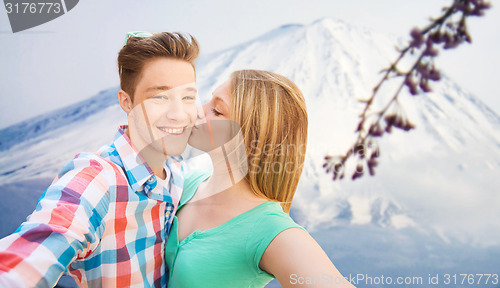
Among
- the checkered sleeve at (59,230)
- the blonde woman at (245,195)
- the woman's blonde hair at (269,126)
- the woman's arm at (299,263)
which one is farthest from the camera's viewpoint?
the woman's blonde hair at (269,126)

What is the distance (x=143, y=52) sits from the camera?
39.7 inches

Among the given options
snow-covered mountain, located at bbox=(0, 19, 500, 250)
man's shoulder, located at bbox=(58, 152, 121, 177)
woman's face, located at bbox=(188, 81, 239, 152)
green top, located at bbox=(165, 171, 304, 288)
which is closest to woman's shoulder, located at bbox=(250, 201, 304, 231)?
green top, located at bbox=(165, 171, 304, 288)

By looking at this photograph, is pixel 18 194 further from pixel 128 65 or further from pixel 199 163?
pixel 128 65

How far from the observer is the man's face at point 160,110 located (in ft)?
3.21

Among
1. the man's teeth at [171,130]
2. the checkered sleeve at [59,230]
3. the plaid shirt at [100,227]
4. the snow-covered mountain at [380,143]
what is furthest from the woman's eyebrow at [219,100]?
the snow-covered mountain at [380,143]

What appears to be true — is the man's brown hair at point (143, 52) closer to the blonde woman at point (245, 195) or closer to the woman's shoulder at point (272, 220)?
the blonde woman at point (245, 195)

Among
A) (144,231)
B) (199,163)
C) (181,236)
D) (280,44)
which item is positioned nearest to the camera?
(144,231)

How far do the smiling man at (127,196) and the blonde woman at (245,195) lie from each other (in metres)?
0.06

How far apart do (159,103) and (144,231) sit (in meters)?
0.31

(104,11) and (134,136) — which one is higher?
(104,11)

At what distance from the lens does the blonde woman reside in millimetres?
899

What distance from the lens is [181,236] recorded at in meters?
1.04

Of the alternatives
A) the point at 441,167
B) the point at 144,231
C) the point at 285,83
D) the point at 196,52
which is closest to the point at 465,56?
the point at 441,167

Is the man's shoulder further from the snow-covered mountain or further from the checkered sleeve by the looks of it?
the snow-covered mountain
